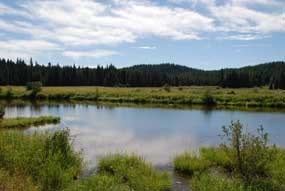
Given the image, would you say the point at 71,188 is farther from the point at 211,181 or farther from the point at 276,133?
the point at 276,133

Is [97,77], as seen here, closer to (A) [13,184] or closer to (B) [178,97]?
(B) [178,97]

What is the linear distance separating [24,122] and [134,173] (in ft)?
65.4

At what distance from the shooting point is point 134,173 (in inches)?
455

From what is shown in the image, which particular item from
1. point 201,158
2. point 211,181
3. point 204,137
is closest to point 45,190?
point 211,181

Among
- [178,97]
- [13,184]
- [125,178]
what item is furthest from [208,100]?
[13,184]

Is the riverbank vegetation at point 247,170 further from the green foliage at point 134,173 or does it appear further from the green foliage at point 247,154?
the green foliage at point 134,173

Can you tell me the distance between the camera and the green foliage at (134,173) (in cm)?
1066

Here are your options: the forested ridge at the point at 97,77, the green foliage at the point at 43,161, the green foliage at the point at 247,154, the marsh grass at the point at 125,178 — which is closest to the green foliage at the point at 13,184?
the green foliage at the point at 43,161

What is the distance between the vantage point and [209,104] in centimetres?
5781

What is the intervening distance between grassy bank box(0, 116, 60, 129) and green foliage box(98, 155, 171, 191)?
47.2ft

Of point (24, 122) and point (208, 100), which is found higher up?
point (208, 100)

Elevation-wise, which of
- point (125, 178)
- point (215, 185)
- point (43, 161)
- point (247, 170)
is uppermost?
point (43, 161)

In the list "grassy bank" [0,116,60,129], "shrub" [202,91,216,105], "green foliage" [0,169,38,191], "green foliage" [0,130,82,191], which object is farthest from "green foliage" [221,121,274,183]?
"shrub" [202,91,216,105]

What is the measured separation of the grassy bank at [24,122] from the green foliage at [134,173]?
47.2ft
